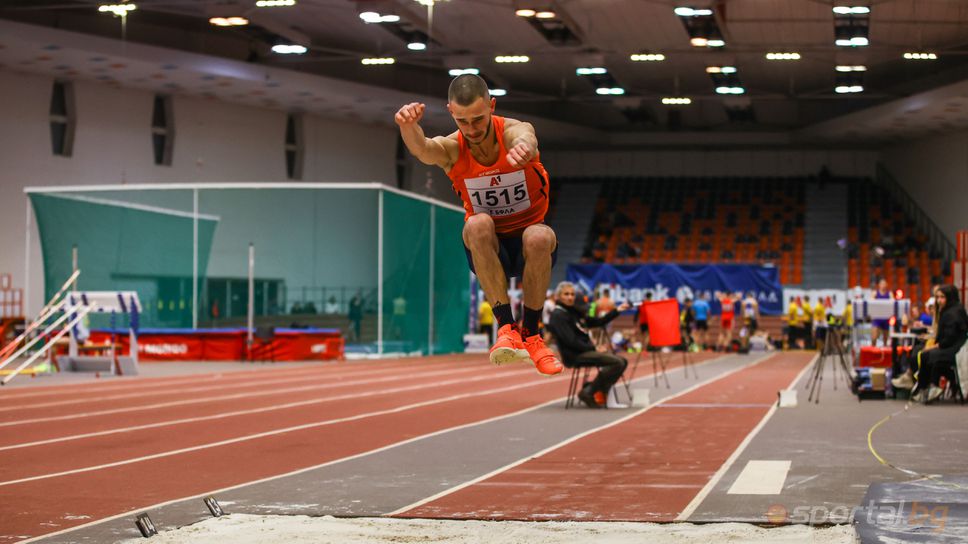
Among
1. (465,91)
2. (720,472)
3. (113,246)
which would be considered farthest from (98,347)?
(465,91)

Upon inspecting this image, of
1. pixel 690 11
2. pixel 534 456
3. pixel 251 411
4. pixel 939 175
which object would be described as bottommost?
pixel 251 411

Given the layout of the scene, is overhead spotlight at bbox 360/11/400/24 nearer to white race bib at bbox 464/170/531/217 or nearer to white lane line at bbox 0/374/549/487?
white lane line at bbox 0/374/549/487

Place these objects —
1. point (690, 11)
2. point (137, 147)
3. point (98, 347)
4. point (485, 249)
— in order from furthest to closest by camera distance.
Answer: point (137, 147) < point (690, 11) < point (98, 347) < point (485, 249)

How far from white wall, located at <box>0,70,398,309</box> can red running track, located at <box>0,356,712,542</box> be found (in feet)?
31.8

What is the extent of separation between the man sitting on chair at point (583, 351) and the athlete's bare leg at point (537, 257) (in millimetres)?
7398

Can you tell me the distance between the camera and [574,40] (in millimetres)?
30109

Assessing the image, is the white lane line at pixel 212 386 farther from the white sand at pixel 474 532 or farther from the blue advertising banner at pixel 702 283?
the blue advertising banner at pixel 702 283

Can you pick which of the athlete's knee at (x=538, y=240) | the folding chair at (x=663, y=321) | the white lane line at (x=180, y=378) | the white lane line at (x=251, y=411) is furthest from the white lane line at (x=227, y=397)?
the athlete's knee at (x=538, y=240)

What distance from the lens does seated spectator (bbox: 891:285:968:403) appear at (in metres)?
13.9

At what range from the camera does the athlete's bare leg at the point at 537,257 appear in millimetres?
5438

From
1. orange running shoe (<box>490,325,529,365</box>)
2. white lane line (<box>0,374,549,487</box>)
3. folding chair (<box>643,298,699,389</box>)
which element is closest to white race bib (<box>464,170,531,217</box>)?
orange running shoe (<box>490,325,529,365</box>)

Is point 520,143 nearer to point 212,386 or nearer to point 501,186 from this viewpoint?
point 501,186

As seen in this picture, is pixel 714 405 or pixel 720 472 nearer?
pixel 720 472

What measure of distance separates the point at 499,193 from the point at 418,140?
0.49m
